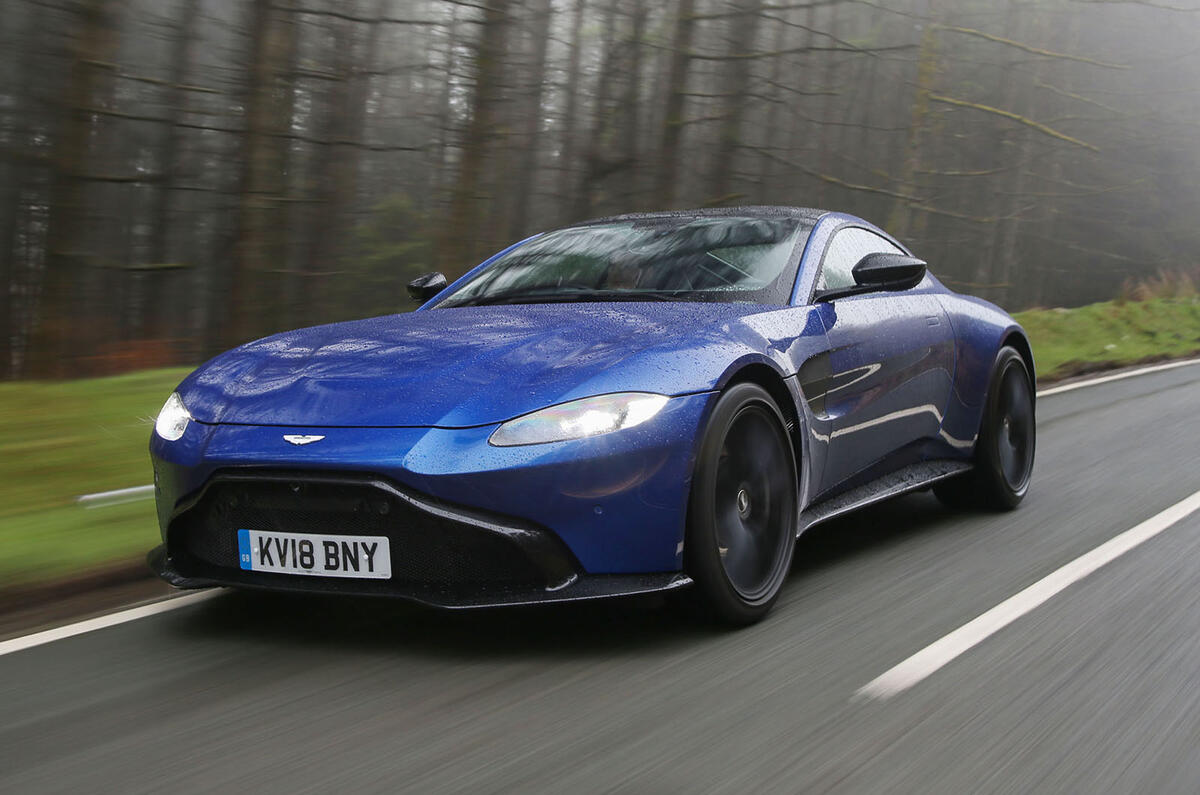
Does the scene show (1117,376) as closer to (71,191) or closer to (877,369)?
(877,369)

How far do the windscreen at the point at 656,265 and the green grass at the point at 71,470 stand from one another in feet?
5.64

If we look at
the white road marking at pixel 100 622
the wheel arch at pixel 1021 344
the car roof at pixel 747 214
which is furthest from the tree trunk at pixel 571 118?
the white road marking at pixel 100 622

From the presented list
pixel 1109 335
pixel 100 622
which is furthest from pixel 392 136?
pixel 100 622

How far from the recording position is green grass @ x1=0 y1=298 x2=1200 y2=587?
5004 mm

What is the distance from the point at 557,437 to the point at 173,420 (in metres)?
1.35

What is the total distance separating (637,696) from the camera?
11.3 feet

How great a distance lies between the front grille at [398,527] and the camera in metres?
3.63

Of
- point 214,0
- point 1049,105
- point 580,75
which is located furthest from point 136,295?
point 1049,105

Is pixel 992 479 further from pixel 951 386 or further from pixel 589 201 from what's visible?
pixel 589 201

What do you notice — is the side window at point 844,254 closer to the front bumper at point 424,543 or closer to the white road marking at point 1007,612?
the white road marking at point 1007,612

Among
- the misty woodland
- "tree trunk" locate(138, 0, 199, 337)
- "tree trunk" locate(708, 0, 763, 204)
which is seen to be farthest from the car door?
"tree trunk" locate(708, 0, 763, 204)

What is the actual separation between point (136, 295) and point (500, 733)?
19.2 meters

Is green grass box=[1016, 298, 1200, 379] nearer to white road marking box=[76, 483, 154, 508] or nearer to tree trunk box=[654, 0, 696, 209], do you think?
tree trunk box=[654, 0, 696, 209]

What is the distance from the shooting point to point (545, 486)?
363 centimetres
